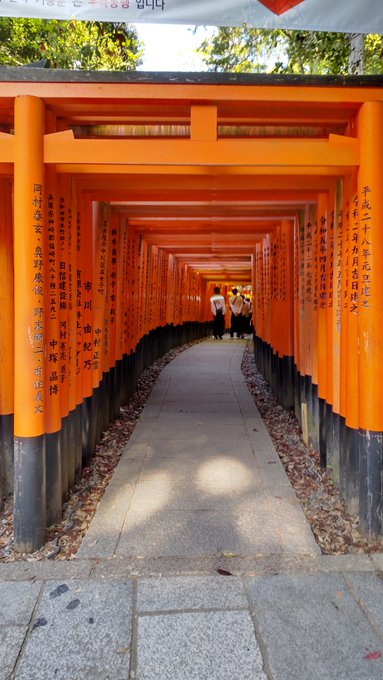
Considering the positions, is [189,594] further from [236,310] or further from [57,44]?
[236,310]

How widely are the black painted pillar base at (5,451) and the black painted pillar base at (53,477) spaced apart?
0.58 meters

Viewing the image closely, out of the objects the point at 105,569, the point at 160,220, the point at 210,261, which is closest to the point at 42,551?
the point at 105,569

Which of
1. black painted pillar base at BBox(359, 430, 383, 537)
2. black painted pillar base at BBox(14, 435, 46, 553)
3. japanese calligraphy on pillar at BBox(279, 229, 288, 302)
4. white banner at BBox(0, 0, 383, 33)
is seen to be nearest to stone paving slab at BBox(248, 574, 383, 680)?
black painted pillar base at BBox(359, 430, 383, 537)

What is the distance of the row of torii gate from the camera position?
291 cm

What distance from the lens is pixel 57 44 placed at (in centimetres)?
811

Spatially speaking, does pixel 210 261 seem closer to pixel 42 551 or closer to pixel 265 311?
pixel 265 311

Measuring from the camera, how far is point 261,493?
3674 millimetres

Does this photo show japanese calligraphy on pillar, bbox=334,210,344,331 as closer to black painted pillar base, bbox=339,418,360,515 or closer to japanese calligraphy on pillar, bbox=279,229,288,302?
black painted pillar base, bbox=339,418,360,515

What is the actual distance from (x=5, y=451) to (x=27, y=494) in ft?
2.67

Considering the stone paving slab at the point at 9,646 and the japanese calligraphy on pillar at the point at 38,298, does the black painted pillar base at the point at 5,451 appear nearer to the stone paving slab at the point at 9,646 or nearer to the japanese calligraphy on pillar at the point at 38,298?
the japanese calligraphy on pillar at the point at 38,298

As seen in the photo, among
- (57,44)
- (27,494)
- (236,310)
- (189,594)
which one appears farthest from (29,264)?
(236,310)

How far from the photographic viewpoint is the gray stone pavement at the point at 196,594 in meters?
2.02

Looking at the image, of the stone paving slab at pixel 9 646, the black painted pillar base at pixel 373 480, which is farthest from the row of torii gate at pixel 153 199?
the stone paving slab at pixel 9 646

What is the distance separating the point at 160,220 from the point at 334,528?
4597 millimetres
